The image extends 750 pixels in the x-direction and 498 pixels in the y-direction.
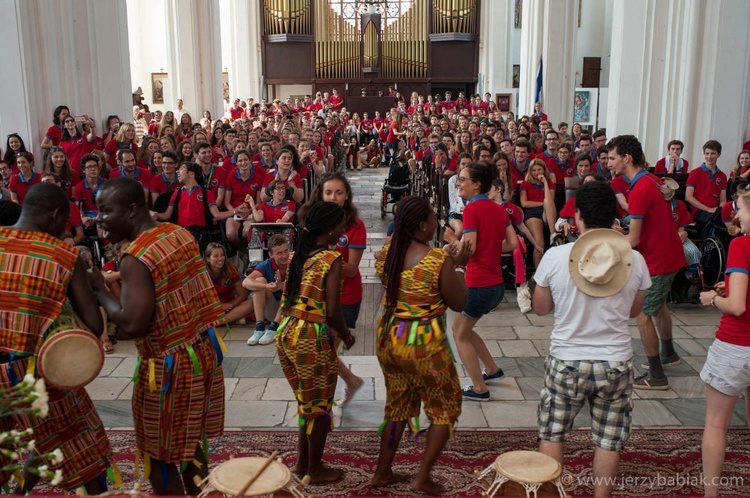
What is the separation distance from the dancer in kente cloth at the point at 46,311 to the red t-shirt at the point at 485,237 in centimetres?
260

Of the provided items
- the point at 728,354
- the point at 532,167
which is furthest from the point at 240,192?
the point at 728,354

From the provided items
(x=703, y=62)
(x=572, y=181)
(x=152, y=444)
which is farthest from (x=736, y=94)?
(x=152, y=444)

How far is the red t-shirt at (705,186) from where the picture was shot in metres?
8.18

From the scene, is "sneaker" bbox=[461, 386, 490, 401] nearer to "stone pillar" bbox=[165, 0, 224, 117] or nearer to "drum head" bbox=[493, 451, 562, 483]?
"drum head" bbox=[493, 451, 562, 483]

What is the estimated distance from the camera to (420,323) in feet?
12.0

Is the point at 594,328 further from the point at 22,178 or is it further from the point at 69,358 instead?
the point at 22,178

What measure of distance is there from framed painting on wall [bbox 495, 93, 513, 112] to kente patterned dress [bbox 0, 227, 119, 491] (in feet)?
74.8

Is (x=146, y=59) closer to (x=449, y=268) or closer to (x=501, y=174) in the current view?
(x=501, y=174)

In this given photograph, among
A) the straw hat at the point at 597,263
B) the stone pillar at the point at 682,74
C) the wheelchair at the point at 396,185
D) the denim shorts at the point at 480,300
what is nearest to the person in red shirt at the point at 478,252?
the denim shorts at the point at 480,300

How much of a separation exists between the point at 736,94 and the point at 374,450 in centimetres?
789

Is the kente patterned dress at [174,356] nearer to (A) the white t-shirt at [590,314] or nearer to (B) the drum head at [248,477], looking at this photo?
(B) the drum head at [248,477]

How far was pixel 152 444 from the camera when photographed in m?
3.22

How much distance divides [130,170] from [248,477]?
648 centimetres

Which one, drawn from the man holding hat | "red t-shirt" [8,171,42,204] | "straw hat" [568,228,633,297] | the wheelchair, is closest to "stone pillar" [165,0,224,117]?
the wheelchair
